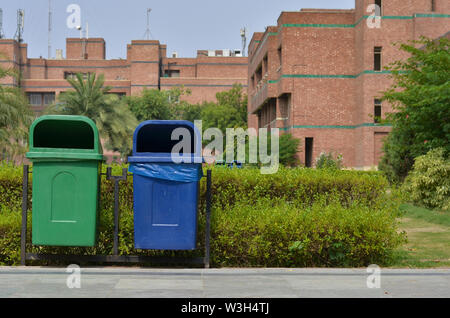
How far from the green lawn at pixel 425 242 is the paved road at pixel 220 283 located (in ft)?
2.77

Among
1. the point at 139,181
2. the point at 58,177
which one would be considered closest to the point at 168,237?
the point at 139,181

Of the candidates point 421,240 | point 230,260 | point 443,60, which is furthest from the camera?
point 443,60

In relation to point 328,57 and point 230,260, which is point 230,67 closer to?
point 328,57

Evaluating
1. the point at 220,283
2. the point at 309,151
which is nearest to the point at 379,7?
the point at 309,151

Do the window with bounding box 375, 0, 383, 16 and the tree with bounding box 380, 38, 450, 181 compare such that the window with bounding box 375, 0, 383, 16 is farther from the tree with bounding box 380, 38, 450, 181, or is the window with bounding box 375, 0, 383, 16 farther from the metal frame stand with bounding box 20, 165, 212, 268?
the metal frame stand with bounding box 20, 165, 212, 268

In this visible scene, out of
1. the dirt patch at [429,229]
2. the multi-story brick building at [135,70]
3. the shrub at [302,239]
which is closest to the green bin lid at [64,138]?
the shrub at [302,239]

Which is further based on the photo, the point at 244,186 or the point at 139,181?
the point at 244,186

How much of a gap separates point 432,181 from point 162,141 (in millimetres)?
11551

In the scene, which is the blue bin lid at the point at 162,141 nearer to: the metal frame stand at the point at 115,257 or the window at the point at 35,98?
the metal frame stand at the point at 115,257

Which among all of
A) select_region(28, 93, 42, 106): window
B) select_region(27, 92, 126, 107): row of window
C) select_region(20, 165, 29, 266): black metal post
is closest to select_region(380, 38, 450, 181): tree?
select_region(20, 165, 29, 266): black metal post

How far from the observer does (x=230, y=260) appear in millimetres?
7406
